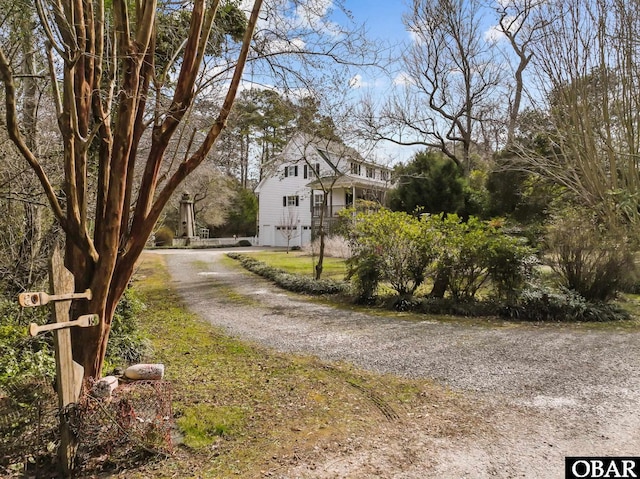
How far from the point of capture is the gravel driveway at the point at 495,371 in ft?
9.55

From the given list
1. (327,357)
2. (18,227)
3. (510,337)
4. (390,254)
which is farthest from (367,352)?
(18,227)

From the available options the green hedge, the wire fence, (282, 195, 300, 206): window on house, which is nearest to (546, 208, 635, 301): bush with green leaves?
the green hedge

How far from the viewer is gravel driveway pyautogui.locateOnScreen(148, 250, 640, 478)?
2.91 meters

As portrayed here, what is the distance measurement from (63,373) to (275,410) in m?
1.76

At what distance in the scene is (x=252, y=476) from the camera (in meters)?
2.71

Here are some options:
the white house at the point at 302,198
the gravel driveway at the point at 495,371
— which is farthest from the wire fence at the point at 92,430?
the white house at the point at 302,198

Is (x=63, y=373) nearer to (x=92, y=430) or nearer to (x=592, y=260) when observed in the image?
(x=92, y=430)

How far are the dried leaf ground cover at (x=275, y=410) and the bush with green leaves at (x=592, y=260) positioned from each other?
5.71 metres

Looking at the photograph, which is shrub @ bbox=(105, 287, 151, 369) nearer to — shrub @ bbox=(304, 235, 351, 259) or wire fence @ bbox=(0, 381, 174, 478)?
wire fence @ bbox=(0, 381, 174, 478)

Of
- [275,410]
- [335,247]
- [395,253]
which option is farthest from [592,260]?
[335,247]

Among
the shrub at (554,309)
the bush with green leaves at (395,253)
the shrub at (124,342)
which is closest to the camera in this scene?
the shrub at (124,342)

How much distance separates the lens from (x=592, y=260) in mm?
8211

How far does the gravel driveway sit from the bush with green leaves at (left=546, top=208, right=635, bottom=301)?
1569 millimetres

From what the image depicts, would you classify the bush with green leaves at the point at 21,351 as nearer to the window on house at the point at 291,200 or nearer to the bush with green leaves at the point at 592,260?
the bush with green leaves at the point at 592,260
